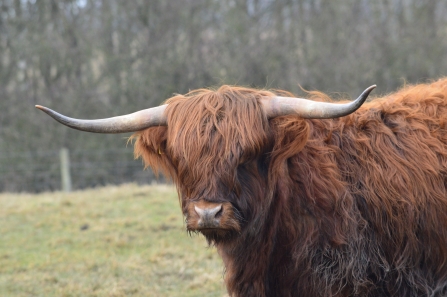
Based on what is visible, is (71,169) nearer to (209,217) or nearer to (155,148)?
(155,148)

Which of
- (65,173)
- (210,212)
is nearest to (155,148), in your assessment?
(210,212)

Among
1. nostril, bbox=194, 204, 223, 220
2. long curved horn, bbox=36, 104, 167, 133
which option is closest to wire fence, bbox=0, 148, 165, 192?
long curved horn, bbox=36, 104, 167, 133

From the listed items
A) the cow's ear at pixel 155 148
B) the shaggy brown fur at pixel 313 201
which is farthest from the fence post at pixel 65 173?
the shaggy brown fur at pixel 313 201

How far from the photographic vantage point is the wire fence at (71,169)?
15836 millimetres

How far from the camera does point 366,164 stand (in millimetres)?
3711

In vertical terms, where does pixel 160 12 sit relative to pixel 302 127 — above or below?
above

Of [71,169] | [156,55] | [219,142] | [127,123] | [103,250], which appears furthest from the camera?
[156,55]

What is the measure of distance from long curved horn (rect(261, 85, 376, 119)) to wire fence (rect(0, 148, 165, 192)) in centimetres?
1254

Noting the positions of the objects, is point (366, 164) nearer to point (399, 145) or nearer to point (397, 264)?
point (399, 145)

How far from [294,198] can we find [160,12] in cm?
1490

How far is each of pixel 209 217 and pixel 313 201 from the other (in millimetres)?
751

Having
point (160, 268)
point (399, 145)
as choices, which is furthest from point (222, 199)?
point (160, 268)

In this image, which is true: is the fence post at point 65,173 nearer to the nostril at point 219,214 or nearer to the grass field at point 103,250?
the grass field at point 103,250

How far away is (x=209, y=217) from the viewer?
3201 millimetres
